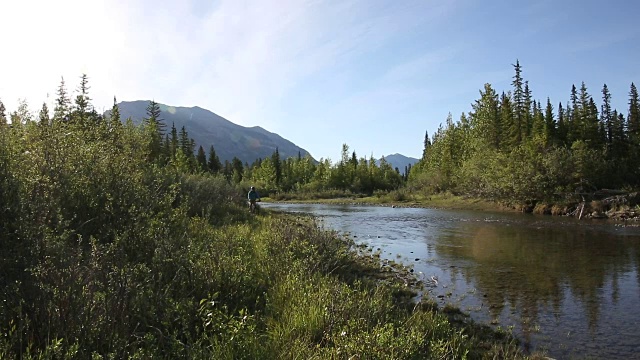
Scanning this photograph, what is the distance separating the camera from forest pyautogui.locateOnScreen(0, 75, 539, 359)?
4.72 meters

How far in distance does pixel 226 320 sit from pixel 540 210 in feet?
143

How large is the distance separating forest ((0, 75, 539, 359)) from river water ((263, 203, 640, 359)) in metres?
1.29

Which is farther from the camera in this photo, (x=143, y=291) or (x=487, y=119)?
(x=487, y=119)

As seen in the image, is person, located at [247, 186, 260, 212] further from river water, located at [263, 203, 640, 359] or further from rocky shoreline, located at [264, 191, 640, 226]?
rocky shoreline, located at [264, 191, 640, 226]

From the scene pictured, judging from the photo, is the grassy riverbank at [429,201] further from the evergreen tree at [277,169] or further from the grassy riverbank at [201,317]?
the grassy riverbank at [201,317]

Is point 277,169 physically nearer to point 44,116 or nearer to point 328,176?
point 328,176

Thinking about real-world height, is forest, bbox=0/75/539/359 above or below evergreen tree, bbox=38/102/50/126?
below

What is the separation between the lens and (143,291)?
19.5 feet

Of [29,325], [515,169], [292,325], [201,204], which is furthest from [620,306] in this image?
[515,169]

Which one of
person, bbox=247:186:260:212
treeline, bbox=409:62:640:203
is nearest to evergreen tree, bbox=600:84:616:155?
treeline, bbox=409:62:640:203

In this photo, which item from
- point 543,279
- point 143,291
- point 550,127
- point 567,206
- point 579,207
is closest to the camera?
point 143,291

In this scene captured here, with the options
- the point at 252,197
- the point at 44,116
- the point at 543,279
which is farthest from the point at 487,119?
the point at 44,116

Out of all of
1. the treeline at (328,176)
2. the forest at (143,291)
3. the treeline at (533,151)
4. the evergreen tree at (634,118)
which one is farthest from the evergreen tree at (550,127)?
the forest at (143,291)

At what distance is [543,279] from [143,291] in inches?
518
